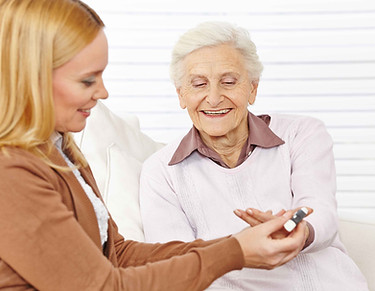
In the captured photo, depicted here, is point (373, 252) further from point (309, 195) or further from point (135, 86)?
point (135, 86)

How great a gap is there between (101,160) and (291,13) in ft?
5.17

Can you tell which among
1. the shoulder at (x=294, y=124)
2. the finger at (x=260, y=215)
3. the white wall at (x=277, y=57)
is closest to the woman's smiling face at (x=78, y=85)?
the finger at (x=260, y=215)

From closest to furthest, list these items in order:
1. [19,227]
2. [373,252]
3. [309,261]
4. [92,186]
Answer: [19,227] → [92,186] → [309,261] → [373,252]

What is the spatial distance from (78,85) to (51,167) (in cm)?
18

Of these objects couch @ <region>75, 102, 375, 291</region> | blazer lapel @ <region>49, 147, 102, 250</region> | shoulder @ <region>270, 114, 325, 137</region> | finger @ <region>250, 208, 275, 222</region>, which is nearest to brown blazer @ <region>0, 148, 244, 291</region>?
blazer lapel @ <region>49, 147, 102, 250</region>

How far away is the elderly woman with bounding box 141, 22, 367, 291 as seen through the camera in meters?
2.15

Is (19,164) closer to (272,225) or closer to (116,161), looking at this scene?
(272,225)

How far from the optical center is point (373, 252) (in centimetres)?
245

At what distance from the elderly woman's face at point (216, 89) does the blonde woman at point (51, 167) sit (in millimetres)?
811

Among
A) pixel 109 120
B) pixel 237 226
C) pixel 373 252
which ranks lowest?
pixel 373 252

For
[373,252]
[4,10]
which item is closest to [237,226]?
[373,252]

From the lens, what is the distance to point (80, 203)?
4.94 feet

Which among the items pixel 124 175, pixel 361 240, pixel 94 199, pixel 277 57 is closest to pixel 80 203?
pixel 94 199

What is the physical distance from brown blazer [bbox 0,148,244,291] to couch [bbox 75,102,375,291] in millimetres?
730
